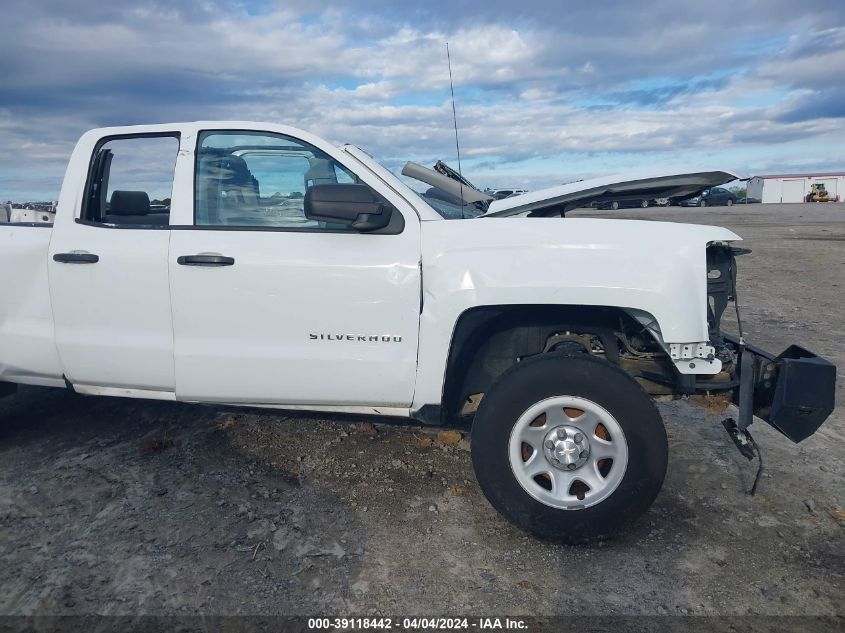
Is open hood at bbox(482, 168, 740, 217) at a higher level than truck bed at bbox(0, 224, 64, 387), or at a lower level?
higher

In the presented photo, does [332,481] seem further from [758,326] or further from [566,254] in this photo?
[758,326]

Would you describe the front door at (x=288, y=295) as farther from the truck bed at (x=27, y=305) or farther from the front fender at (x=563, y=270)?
the truck bed at (x=27, y=305)

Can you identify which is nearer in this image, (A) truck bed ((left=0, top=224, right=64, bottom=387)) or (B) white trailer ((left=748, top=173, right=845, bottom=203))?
(A) truck bed ((left=0, top=224, right=64, bottom=387))

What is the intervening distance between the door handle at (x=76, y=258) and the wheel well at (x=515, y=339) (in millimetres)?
2039

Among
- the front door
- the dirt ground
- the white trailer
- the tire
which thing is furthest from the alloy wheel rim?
the white trailer

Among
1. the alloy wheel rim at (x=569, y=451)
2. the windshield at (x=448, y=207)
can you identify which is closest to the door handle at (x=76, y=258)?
the windshield at (x=448, y=207)

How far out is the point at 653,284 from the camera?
3.30m

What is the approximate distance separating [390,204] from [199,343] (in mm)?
1264

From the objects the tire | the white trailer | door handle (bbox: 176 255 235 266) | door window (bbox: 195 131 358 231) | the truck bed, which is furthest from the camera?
the white trailer

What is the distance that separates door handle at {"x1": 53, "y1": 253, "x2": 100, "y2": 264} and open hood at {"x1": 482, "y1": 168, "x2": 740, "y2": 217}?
7.15 feet

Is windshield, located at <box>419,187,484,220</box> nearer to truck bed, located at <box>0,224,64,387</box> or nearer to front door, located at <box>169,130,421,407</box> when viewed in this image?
front door, located at <box>169,130,421,407</box>

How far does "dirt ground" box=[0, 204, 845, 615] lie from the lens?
2996 millimetres

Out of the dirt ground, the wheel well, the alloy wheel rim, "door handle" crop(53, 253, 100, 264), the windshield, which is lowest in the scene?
the dirt ground

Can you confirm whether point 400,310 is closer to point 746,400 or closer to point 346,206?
point 346,206
